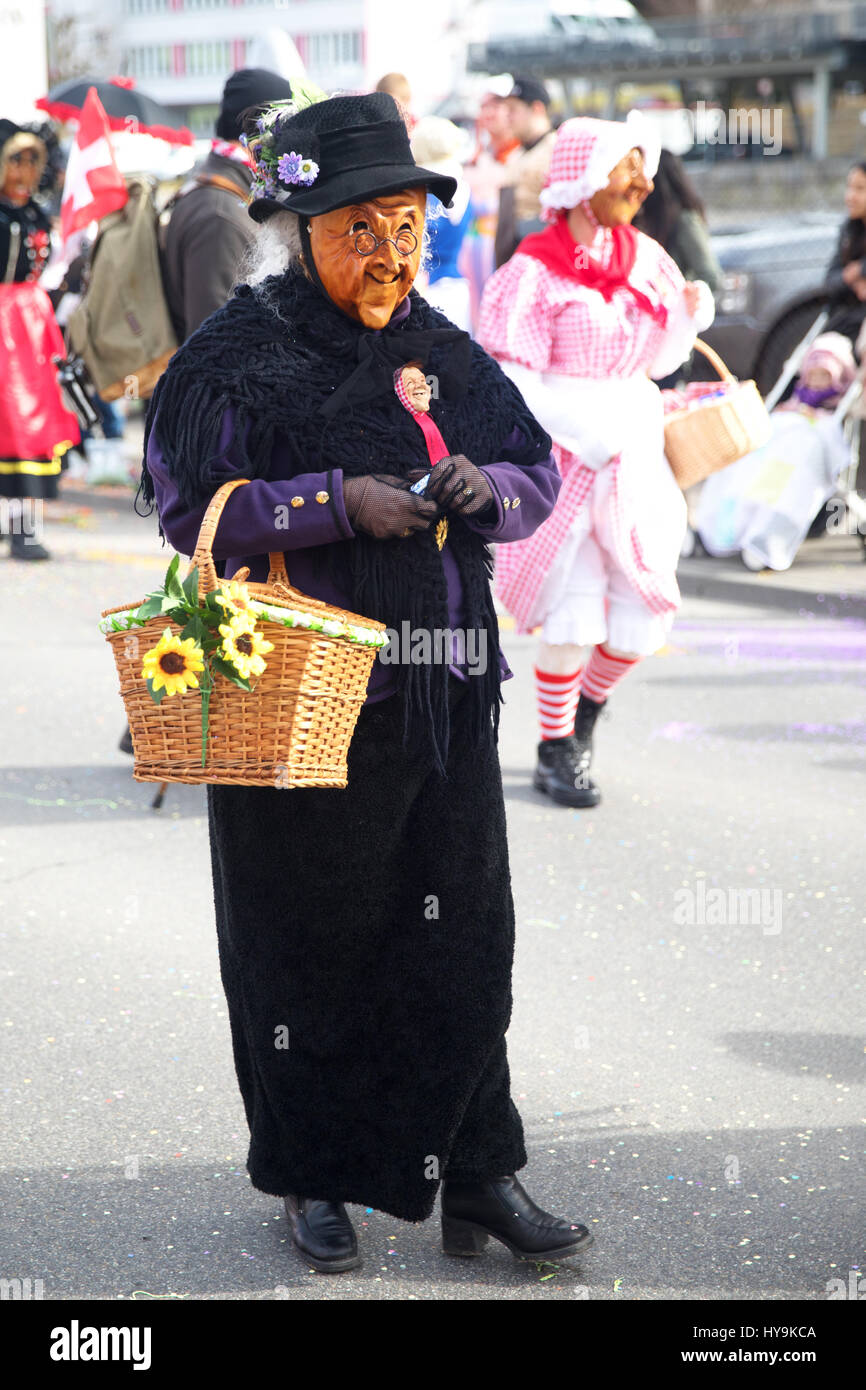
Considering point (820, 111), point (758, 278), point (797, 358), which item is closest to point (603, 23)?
point (820, 111)

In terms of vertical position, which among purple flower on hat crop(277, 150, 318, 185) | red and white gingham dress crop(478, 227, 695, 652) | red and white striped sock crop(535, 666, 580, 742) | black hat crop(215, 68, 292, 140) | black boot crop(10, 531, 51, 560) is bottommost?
black boot crop(10, 531, 51, 560)

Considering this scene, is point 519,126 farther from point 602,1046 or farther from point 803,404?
point 602,1046

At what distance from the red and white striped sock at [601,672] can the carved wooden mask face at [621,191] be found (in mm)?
1380

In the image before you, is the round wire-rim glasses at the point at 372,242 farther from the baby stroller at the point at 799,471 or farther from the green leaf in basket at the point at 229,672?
the baby stroller at the point at 799,471

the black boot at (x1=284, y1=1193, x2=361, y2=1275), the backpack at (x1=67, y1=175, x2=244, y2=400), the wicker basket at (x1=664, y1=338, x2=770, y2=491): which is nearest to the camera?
the black boot at (x1=284, y1=1193, x2=361, y2=1275)

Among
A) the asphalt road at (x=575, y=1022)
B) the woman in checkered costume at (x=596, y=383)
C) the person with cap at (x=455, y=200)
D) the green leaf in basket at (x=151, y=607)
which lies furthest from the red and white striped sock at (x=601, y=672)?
the green leaf in basket at (x=151, y=607)

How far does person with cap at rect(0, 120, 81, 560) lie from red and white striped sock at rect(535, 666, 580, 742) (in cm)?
497

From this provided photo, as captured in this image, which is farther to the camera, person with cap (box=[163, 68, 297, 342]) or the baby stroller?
the baby stroller

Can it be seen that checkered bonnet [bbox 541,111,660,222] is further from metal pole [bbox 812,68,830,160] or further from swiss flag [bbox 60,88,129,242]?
metal pole [bbox 812,68,830,160]

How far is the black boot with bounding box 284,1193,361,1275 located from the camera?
2996mm

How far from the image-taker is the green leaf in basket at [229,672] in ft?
8.57

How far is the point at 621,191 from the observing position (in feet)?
16.7

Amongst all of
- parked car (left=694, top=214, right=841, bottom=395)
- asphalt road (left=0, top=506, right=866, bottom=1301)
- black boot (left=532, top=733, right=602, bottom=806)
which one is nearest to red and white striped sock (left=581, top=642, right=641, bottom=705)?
black boot (left=532, top=733, right=602, bottom=806)

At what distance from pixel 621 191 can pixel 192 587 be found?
294 cm
